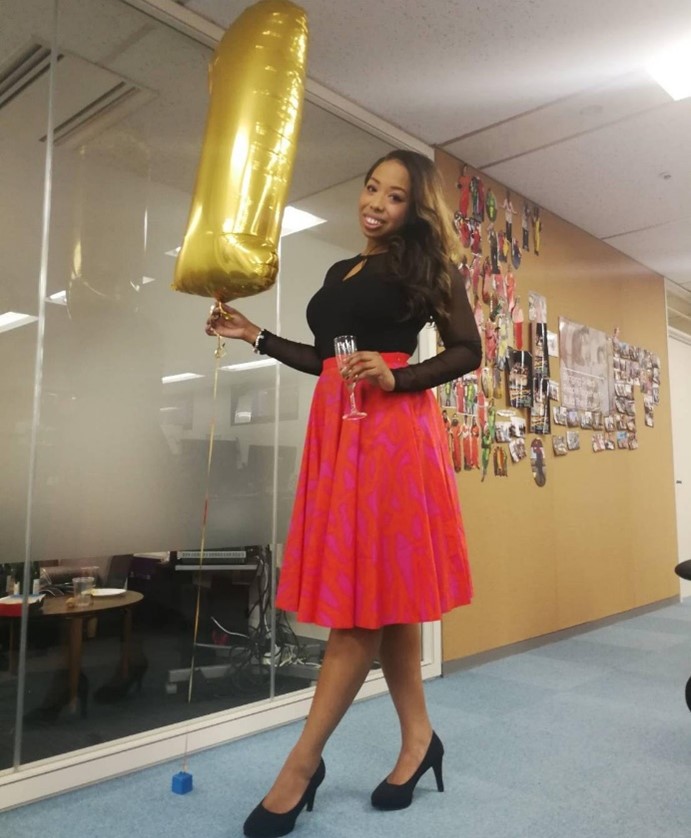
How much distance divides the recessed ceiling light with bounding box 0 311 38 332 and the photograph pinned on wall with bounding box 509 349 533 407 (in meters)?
2.26

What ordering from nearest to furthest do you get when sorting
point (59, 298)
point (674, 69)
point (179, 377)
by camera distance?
1. point (59, 298)
2. point (179, 377)
3. point (674, 69)

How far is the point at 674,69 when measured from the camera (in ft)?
8.44

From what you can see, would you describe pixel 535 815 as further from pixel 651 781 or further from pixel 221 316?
pixel 221 316

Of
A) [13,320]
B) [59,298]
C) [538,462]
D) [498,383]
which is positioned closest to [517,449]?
[538,462]

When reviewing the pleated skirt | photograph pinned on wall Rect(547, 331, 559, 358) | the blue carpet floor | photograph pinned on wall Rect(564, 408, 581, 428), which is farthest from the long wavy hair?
photograph pinned on wall Rect(564, 408, 581, 428)

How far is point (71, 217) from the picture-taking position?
193cm

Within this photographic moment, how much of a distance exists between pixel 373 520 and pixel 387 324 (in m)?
0.42

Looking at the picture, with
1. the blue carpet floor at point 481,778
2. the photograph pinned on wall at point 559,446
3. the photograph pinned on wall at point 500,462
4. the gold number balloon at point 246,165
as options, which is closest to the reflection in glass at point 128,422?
Result: the blue carpet floor at point 481,778

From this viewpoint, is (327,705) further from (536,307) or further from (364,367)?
(536,307)

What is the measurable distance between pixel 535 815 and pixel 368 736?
66 cm

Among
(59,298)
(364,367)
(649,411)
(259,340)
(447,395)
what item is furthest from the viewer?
(649,411)

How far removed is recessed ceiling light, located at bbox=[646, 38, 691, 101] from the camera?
247 centimetres

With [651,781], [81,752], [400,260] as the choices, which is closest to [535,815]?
[651,781]

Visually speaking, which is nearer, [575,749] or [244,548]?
[575,749]
